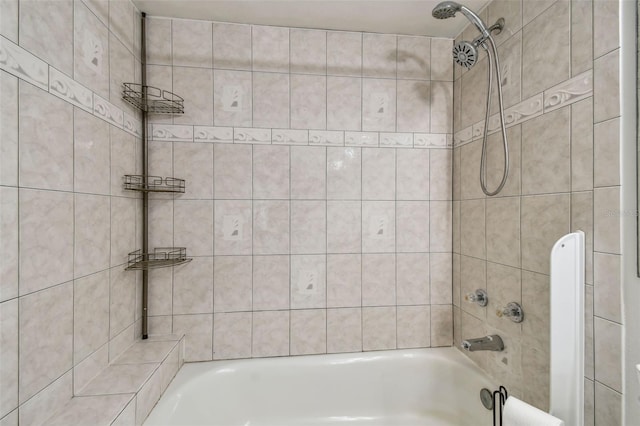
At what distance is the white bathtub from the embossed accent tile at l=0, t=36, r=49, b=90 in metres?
1.36

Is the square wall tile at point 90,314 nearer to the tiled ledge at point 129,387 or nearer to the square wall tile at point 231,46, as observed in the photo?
the tiled ledge at point 129,387

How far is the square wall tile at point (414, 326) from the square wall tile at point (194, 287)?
Answer: 1085 millimetres

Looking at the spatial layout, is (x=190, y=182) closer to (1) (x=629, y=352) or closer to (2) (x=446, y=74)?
(2) (x=446, y=74)

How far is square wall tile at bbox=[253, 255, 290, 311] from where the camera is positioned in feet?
5.60

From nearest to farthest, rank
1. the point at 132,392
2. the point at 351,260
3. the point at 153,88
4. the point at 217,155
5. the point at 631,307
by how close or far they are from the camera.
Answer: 1. the point at 631,307
2. the point at 132,392
3. the point at 153,88
4. the point at 217,155
5. the point at 351,260

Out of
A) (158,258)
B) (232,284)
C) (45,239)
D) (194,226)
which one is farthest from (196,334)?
(45,239)

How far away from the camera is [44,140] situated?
960 millimetres

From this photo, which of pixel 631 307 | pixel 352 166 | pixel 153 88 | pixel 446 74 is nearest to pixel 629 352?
pixel 631 307

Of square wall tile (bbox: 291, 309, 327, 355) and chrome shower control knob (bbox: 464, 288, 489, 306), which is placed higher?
chrome shower control knob (bbox: 464, 288, 489, 306)

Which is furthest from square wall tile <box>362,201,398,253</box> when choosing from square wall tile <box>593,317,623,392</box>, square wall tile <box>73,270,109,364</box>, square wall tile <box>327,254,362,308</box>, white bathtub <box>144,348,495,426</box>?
square wall tile <box>73,270,109,364</box>

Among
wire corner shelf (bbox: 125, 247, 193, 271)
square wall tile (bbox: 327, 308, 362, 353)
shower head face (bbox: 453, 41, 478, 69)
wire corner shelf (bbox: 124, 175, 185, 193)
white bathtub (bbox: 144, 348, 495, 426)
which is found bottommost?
white bathtub (bbox: 144, 348, 495, 426)

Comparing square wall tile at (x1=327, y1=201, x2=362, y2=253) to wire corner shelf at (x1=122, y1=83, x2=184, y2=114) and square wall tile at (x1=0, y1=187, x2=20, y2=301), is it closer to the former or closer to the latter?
wire corner shelf at (x1=122, y1=83, x2=184, y2=114)

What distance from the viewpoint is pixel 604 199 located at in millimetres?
961

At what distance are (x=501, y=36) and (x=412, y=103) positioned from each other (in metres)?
0.52
